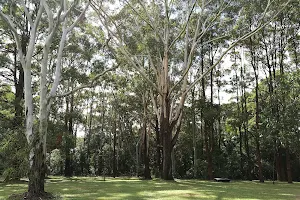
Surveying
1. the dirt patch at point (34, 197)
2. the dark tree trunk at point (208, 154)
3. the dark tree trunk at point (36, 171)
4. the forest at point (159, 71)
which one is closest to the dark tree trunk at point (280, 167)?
the forest at point (159, 71)

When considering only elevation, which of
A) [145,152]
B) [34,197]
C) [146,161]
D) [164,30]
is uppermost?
[164,30]

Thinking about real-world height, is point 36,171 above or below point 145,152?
below

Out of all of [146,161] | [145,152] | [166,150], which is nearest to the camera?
[166,150]

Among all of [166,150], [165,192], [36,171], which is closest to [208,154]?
[166,150]

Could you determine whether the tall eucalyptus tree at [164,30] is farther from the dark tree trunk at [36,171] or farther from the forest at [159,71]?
the dark tree trunk at [36,171]

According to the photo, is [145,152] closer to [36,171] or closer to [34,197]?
[36,171]

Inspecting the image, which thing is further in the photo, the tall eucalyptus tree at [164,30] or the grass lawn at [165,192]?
the tall eucalyptus tree at [164,30]

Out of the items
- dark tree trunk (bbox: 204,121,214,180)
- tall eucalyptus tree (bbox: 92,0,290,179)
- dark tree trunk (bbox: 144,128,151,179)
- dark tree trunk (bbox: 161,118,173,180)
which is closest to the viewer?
tall eucalyptus tree (bbox: 92,0,290,179)

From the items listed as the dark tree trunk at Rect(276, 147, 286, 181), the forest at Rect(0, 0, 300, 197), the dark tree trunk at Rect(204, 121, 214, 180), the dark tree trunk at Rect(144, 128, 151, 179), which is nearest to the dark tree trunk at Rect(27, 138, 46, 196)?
the forest at Rect(0, 0, 300, 197)

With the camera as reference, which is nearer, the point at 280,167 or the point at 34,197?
the point at 34,197

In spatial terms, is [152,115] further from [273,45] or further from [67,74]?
[273,45]

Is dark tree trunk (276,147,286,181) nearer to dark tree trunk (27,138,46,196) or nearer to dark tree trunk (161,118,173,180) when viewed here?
dark tree trunk (161,118,173,180)

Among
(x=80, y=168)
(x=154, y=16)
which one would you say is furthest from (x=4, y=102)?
(x=80, y=168)

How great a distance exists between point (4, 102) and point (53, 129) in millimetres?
3386
